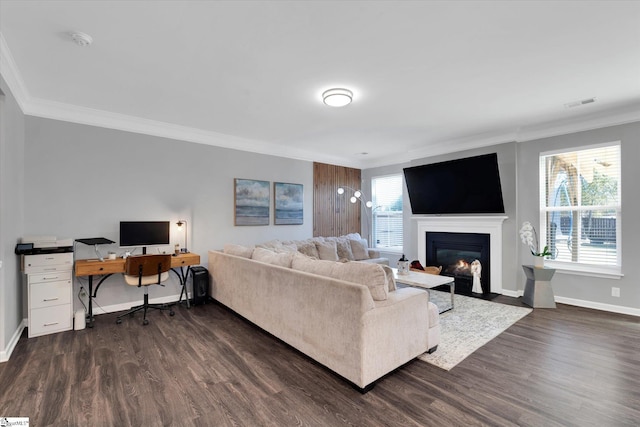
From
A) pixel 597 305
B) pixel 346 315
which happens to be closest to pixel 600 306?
pixel 597 305

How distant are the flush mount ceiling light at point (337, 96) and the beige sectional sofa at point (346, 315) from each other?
1.78 meters

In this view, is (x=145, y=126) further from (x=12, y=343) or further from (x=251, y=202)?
(x=12, y=343)

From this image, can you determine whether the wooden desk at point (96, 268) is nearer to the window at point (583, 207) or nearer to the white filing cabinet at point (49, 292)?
the white filing cabinet at point (49, 292)

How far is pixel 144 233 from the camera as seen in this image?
4098 millimetres

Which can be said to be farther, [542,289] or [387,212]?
[387,212]

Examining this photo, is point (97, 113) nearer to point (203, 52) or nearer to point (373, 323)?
point (203, 52)

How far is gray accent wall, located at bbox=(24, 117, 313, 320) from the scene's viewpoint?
3.59 metres

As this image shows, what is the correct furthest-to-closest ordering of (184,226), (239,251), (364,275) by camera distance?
(184,226) → (239,251) → (364,275)

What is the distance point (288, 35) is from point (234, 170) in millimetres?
3180

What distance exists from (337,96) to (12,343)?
161 inches

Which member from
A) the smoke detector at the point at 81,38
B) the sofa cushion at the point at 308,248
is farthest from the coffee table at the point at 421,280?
the smoke detector at the point at 81,38

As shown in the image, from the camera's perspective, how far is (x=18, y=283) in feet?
10.7

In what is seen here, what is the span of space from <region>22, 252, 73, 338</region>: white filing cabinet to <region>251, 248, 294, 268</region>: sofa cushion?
2.10 metres

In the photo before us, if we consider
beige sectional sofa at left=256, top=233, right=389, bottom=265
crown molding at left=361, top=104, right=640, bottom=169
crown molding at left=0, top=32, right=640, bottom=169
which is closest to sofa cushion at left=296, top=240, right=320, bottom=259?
beige sectional sofa at left=256, top=233, right=389, bottom=265
